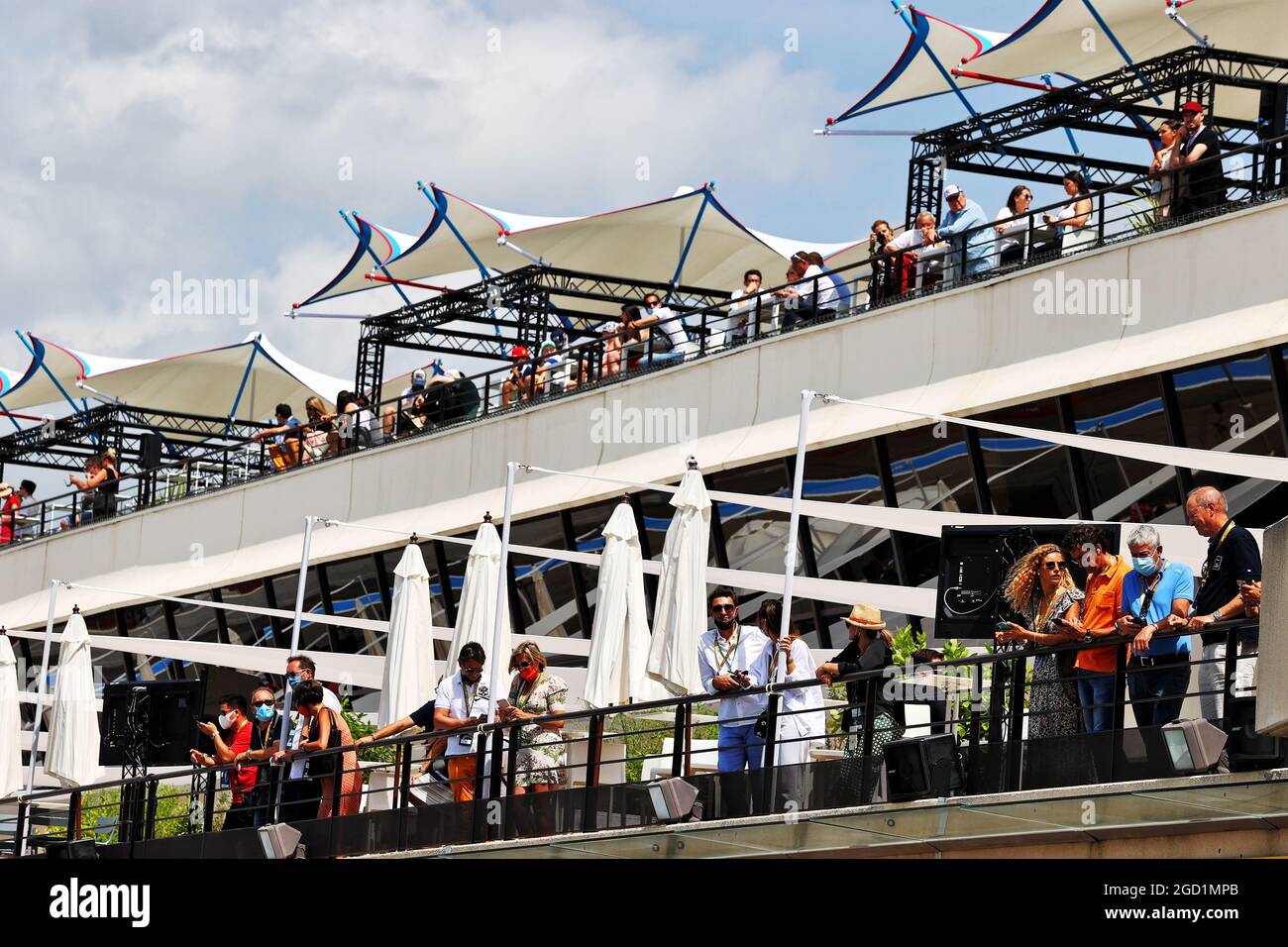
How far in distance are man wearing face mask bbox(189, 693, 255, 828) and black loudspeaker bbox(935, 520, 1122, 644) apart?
22.7 feet

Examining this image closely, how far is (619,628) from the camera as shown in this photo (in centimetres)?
1939

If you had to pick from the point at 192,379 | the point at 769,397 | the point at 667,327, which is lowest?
the point at 769,397

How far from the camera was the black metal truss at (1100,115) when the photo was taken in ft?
72.6

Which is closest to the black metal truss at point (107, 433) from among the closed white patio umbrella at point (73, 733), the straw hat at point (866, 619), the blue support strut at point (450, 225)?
the blue support strut at point (450, 225)

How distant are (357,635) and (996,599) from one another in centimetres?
1628

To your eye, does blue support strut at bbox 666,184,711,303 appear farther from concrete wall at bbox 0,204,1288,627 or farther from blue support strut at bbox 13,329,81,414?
blue support strut at bbox 13,329,81,414

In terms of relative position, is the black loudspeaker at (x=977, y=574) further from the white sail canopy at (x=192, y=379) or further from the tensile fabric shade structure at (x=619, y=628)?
the white sail canopy at (x=192, y=379)

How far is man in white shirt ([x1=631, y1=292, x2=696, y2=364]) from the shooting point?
2608cm

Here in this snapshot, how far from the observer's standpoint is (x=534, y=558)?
26.9m

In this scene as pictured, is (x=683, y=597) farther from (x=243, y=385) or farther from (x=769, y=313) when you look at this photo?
(x=243, y=385)

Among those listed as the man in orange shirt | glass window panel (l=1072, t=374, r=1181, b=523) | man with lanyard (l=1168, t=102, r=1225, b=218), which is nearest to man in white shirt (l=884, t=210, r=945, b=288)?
glass window panel (l=1072, t=374, r=1181, b=523)

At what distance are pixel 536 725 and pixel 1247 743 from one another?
6.55 meters

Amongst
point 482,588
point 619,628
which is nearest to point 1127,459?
point 619,628
